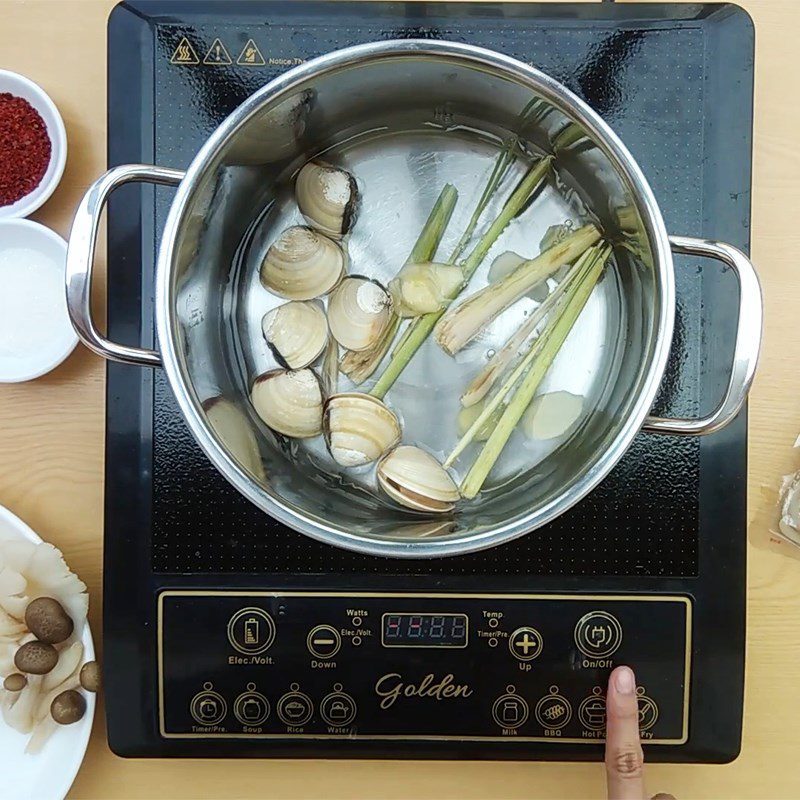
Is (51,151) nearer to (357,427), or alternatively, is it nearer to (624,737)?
(357,427)

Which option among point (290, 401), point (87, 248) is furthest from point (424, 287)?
point (87, 248)

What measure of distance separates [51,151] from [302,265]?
0.75ft

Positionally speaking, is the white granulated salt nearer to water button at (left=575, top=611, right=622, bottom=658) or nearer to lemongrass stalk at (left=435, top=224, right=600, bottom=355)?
lemongrass stalk at (left=435, top=224, right=600, bottom=355)

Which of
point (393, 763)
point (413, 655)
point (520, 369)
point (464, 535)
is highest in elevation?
point (520, 369)

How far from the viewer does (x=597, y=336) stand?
2.03 feet

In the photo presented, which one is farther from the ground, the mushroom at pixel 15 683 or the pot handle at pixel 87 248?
the pot handle at pixel 87 248

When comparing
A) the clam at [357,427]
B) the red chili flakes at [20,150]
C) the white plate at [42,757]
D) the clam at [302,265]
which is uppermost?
the red chili flakes at [20,150]

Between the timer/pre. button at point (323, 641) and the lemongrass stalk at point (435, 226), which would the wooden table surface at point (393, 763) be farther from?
the lemongrass stalk at point (435, 226)

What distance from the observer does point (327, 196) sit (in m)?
0.61

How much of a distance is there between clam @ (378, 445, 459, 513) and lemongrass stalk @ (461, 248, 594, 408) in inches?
2.6

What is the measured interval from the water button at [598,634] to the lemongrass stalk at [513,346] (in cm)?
19

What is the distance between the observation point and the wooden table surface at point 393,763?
65 centimetres

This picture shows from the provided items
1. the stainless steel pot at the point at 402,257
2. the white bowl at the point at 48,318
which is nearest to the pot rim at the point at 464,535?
the stainless steel pot at the point at 402,257

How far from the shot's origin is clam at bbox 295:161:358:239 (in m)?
0.61
